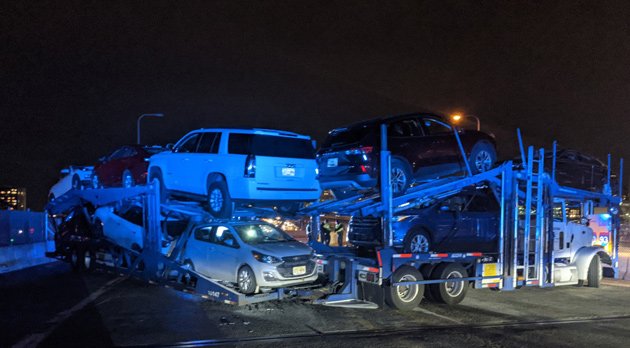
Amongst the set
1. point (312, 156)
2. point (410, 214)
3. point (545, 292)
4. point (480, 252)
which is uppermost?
point (312, 156)

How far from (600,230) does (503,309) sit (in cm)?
509

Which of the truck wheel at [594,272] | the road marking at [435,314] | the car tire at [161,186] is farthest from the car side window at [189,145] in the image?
the truck wheel at [594,272]

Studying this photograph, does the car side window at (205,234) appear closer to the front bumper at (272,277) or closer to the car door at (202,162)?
the car door at (202,162)

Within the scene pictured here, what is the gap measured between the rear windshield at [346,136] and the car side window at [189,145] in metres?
2.66

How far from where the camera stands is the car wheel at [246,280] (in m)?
10.1

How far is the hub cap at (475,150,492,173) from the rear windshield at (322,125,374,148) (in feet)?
9.11

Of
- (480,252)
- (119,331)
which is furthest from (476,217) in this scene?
(119,331)

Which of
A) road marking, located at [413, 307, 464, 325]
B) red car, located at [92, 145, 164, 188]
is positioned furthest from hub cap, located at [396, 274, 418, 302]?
red car, located at [92, 145, 164, 188]

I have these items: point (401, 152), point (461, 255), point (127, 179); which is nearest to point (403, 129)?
point (401, 152)

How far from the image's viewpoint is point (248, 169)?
34.7 feet

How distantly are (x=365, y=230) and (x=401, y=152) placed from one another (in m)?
1.69

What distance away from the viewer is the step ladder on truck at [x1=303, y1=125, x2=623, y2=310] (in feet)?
32.3

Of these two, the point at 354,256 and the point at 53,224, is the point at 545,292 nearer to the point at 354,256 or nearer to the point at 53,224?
the point at 354,256

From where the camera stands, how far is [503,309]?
10391mm
